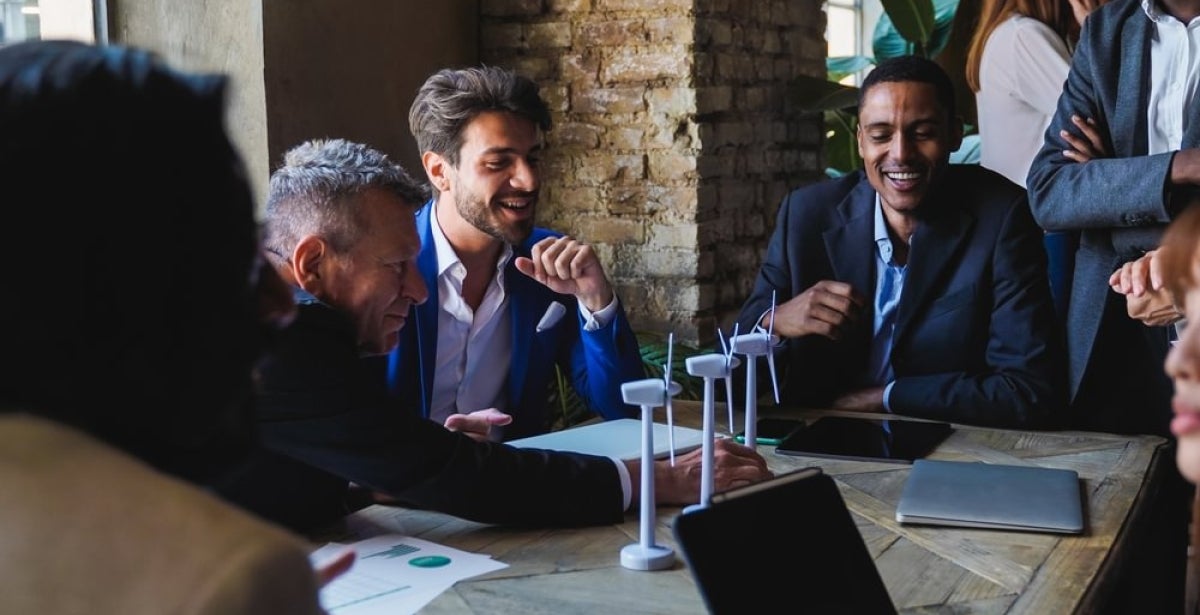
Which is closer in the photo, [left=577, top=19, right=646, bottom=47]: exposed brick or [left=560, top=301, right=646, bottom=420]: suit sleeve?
[left=560, top=301, right=646, bottom=420]: suit sleeve

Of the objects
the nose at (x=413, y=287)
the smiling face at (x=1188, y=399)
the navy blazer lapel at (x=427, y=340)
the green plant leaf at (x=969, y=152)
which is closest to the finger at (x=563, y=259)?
the navy blazer lapel at (x=427, y=340)

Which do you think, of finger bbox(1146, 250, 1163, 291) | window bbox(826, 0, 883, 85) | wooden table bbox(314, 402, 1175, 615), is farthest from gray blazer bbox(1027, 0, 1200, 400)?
window bbox(826, 0, 883, 85)

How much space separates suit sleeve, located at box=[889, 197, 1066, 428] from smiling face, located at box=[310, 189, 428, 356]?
1117 millimetres

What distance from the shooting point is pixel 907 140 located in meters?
3.02

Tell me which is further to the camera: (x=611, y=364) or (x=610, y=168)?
(x=610, y=168)

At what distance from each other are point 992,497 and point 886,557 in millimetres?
307

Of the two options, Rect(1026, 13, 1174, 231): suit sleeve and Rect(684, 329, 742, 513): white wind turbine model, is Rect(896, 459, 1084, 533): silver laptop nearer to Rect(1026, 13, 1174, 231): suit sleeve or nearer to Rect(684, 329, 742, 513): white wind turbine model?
Rect(684, 329, 742, 513): white wind turbine model

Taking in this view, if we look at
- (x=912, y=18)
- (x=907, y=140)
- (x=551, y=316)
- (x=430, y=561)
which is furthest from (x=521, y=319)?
(x=912, y=18)

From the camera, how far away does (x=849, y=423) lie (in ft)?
8.59

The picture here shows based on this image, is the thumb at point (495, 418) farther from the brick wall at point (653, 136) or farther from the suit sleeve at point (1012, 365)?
the brick wall at point (653, 136)

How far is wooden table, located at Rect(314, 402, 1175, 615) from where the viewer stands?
5.28 feet

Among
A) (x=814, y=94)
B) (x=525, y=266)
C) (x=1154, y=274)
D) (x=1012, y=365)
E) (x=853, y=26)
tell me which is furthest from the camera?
(x=853, y=26)

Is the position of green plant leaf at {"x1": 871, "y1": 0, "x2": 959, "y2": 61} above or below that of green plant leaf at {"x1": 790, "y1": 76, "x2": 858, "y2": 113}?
above

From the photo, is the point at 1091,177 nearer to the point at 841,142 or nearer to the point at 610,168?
the point at 610,168
